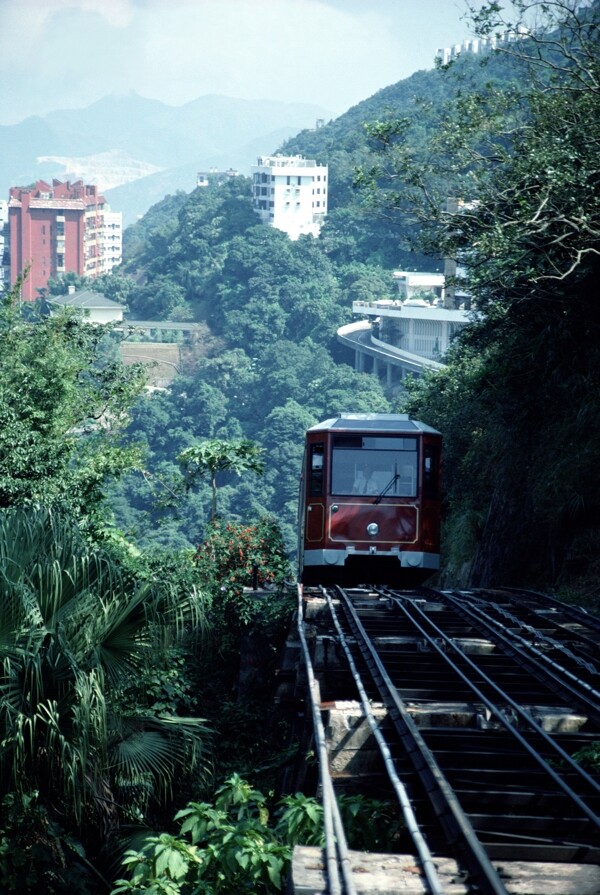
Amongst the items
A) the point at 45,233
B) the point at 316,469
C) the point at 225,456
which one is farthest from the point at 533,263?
the point at 45,233

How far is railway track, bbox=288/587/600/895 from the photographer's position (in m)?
5.94

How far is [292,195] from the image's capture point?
170625mm

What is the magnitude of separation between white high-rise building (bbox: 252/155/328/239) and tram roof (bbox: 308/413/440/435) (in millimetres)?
155853

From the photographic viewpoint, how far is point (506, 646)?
36.4 ft

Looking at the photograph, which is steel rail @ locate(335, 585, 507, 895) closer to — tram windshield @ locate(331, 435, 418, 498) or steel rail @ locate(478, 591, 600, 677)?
steel rail @ locate(478, 591, 600, 677)

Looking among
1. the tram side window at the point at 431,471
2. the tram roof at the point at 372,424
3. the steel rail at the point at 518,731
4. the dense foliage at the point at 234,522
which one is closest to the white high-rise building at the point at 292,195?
the dense foliage at the point at 234,522

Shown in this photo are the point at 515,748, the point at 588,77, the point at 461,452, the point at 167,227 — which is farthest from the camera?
the point at 167,227

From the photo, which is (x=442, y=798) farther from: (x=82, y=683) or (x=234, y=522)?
(x=234, y=522)

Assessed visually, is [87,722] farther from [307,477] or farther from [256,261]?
[256,261]

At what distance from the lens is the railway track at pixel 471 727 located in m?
5.94

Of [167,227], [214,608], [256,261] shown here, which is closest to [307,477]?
[214,608]

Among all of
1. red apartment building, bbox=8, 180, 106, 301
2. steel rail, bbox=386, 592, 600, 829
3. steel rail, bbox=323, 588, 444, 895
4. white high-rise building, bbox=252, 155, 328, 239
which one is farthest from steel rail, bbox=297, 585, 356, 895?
red apartment building, bbox=8, 180, 106, 301

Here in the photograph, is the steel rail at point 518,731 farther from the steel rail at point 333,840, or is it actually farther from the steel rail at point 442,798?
the steel rail at point 333,840

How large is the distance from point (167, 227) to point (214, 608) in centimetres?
16710
